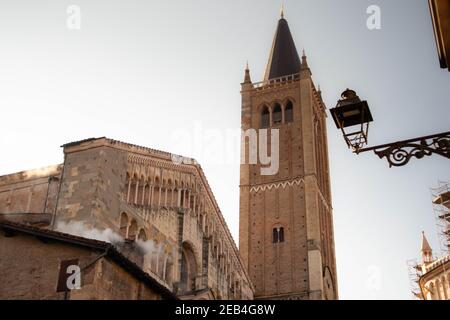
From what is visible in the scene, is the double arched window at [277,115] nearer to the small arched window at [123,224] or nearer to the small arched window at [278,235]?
the small arched window at [278,235]

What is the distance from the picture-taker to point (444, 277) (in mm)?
35250

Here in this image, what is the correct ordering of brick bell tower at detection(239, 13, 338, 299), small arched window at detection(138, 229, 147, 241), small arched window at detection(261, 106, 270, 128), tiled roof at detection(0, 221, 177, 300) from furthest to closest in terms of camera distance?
small arched window at detection(261, 106, 270, 128) < brick bell tower at detection(239, 13, 338, 299) < small arched window at detection(138, 229, 147, 241) < tiled roof at detection(0, 221, 177, 300)

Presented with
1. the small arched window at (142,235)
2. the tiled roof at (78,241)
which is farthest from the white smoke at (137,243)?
the tiled roof at (78,241)

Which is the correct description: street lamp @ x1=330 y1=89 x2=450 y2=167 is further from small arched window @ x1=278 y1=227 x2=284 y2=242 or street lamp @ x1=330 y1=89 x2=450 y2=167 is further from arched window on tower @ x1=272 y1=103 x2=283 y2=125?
arched window on tower @ x1=272 y1=103 x2=283 y2=125

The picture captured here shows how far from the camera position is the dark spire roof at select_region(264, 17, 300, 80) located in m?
49.1

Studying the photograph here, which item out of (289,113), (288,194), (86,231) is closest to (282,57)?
(289,113)

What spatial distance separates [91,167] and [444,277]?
23.4 m

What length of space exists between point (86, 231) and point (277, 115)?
2955 cm

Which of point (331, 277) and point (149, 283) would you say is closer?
point (149, 283)

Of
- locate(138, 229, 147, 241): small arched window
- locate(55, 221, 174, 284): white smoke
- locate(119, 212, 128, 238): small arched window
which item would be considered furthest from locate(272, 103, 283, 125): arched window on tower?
locate(119, 212, 128, 238): small arched window

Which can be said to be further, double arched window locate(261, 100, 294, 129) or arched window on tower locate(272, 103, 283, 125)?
arched window on tower locate(272, 103, 283, 125)

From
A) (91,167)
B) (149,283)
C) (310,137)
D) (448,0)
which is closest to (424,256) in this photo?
(310,137)
